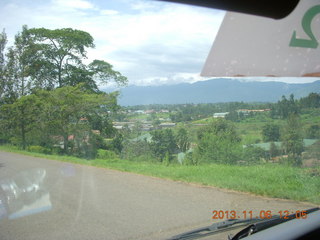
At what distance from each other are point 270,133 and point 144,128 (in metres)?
4.14

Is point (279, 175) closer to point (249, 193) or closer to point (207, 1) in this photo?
point (249, 193)

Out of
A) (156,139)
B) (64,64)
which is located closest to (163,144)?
(156,139)

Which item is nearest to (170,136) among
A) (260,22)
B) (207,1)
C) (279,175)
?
(279,175)

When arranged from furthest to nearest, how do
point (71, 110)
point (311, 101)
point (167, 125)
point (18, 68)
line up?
point (167, 125), point (311, 101), point (71, 110), point (18, 68)

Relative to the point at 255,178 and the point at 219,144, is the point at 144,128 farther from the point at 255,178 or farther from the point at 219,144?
the point at 255,178

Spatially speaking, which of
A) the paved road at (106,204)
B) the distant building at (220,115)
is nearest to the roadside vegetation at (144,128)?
the distant building at (220,115)

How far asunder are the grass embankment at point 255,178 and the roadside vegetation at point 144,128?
20mm

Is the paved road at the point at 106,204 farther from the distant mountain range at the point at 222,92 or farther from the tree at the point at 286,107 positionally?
the tree at the point at 286,107

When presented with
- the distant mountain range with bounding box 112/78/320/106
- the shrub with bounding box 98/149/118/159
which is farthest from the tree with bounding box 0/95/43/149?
the shrub with bounding box 98/149/118/159

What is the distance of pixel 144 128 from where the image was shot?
455 inches

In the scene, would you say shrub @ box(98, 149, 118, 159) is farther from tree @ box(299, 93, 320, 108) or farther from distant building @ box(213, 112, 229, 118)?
tree @ box(299, 93, 320, 108)

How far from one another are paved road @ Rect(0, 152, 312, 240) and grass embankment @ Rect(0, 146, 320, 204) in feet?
1.47

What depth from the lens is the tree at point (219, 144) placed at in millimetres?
9984

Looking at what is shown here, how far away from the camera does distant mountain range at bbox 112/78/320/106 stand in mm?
9750
